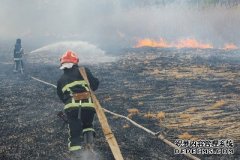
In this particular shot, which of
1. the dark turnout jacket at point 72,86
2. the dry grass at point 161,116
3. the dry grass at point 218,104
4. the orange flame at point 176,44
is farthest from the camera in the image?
the orange flame at point 176,44

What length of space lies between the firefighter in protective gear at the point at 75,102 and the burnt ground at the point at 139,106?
1.36 m

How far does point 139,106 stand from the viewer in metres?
14.4

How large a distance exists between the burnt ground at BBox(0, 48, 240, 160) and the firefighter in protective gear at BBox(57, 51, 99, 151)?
4.45 ft

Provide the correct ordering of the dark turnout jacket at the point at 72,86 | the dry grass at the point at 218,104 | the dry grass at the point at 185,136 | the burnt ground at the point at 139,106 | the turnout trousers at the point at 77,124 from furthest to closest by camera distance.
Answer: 1. the dry grass at the point at 218,104
2. the dry grass at the point at 185,136
3. the burnt ground at the point at 139,106
4. the dark turnout jacket at the point at 72,86
5. the turnout trousers at the point at 77,124

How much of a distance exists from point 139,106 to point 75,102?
6926 mm

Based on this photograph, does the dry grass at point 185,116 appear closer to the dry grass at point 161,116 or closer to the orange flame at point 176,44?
the dry grass at point 161,116

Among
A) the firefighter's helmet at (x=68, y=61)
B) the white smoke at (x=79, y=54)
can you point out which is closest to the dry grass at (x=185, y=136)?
the firefighter's helmet at (x=68, y=61)

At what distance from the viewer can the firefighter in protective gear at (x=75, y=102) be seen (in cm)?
767

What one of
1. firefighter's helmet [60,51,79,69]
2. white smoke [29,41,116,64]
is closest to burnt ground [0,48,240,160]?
firefighter's helmet [60,51,79,69]

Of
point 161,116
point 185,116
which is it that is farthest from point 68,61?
point 185,116

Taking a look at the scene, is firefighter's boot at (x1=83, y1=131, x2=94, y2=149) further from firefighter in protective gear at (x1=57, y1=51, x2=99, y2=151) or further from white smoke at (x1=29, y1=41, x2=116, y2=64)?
white smoke at (x1=29, y1=41, x2=116, y2=64)

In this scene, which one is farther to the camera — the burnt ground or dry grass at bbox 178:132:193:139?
dry grass at bbox 178:132:193:139

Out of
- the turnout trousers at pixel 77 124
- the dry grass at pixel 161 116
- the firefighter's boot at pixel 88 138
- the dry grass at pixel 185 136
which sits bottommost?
the dry grass at pixel 185 136

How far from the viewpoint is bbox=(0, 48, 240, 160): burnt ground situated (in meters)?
9.82
